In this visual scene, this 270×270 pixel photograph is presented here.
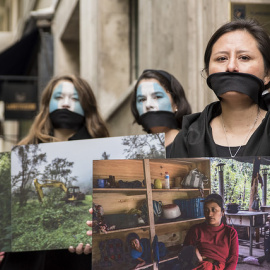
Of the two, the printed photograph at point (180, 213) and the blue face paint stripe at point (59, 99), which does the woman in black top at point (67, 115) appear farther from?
the printed photograph at point (180, 213)

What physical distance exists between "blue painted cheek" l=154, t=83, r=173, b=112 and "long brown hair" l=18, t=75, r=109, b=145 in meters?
0.57

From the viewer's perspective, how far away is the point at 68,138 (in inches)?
187

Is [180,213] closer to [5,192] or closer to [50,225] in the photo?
[50,225]

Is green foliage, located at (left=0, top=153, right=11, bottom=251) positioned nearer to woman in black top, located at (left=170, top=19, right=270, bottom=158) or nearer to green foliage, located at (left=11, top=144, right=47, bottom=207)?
green foliage, located at (left=11, top=144, right=47, bottom=207)

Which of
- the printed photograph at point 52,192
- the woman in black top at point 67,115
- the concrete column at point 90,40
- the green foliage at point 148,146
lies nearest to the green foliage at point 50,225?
the printed photograph at point 52,192

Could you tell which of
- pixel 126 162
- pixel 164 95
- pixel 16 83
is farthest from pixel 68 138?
pixel 16 83

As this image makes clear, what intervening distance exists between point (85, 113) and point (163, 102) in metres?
0.66

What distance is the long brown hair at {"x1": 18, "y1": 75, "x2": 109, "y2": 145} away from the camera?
15.7ft

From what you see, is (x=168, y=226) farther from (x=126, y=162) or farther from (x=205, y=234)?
(x=126, y=162)

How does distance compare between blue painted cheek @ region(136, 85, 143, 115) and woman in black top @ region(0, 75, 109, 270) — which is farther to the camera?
woman in black top @ region(0, 75, 109, 270)

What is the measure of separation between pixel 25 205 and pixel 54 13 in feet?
43.3

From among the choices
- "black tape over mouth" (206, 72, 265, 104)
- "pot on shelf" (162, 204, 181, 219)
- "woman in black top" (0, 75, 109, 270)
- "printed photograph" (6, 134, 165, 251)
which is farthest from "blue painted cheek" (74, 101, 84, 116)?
"pot on shelf" (162, 204, 181, 219)

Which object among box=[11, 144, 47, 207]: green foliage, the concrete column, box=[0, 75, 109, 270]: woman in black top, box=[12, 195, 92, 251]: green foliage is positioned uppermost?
the concrete column

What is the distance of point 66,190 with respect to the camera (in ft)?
12.6
